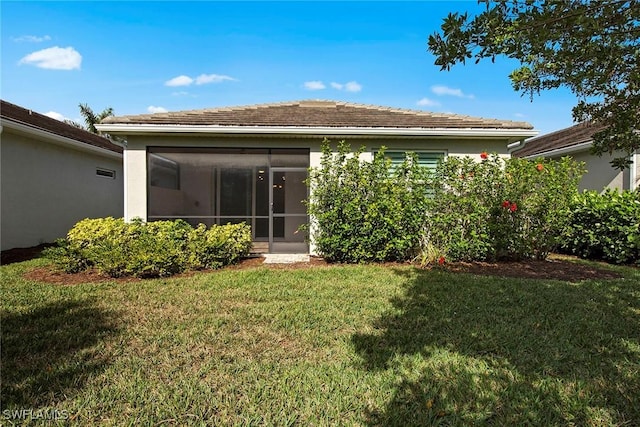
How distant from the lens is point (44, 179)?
34.9ft

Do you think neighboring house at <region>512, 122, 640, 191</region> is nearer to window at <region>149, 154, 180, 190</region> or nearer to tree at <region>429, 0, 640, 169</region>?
tree at <region>429, 0, 640, 169</region>

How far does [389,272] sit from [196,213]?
18.4 ft

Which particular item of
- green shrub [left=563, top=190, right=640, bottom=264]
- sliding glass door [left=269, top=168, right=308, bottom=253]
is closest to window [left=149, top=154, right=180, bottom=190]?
sliding glass door [left=269, top=168, right=308, bottom=253]

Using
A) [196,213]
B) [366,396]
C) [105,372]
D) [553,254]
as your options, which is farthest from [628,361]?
[196,213]

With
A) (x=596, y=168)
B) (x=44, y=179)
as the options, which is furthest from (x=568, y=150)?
(x=44, y=179)

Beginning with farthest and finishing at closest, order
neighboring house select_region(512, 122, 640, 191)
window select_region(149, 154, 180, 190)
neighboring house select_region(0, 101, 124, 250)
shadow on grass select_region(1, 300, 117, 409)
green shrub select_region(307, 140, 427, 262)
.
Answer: neighboring house select_region(512, 122, 640, 191), neighboring house select_region(0, 101, 124, 250), window select_region(149, 154, 180, 190), green shrub select_region(307, 140, 427, 262), shadow on grass select_region(1, 300, 117, 409)

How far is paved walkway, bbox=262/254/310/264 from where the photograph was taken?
8414mm

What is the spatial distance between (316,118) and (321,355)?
7.34 meters

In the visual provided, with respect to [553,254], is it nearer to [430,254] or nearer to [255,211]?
[430,254]

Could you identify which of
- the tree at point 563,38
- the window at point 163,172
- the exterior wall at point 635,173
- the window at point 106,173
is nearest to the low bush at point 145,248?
the window at point 163,172

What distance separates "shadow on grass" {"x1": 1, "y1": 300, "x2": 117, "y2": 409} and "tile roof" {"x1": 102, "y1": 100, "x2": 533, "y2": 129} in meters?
5.46

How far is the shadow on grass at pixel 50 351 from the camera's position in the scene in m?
2.76

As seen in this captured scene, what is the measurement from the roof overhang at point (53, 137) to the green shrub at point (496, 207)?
36.5 ft

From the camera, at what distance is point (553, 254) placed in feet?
31.6
